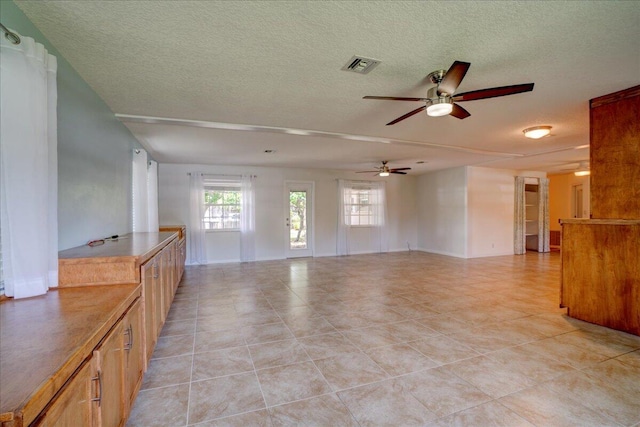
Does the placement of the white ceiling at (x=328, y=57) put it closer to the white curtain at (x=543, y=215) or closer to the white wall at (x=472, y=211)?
the white wall at (x=472, y=211)

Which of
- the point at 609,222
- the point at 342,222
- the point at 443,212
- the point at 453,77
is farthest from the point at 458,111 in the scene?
the point at 443,212

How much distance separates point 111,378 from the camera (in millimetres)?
1328

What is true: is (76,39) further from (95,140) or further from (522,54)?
(522,54)

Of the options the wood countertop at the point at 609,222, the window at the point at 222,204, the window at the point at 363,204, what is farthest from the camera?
the window at the point at 363,204

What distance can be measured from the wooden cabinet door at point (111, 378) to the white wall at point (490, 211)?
7565 millimetres

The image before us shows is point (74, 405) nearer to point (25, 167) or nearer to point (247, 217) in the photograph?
point (25, 167)

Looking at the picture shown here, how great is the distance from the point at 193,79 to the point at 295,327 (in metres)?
2.62

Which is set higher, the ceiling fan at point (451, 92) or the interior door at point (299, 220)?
the ceiling fan at point (451, 92)

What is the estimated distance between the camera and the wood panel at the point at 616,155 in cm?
282

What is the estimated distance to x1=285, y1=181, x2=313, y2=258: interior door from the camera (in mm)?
7637

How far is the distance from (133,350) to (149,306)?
462mm

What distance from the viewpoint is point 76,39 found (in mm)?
1990

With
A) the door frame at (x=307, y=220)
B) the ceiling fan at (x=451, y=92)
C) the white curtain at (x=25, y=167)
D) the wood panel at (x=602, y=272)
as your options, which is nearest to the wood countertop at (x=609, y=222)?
the wood panel at (x=602, y=272)

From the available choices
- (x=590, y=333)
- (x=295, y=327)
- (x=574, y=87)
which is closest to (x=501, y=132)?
(x=574, y=87)
